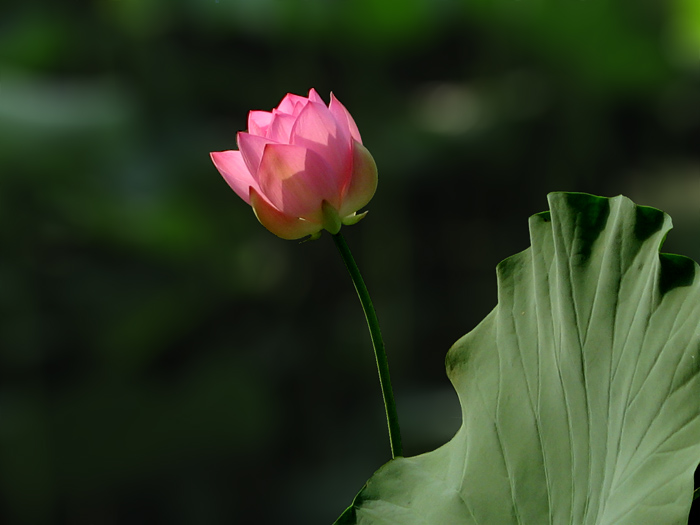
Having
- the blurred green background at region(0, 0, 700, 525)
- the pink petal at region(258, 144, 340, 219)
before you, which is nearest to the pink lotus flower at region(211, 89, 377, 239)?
the pink petal at region(258, 144, 340, 219)

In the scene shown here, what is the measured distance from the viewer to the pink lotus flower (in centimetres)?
29

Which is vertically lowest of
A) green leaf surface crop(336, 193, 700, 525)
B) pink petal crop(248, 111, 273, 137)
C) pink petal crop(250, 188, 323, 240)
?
green leaf surface crop(336, 193, 700, 525)

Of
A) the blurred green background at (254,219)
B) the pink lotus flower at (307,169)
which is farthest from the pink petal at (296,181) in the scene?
the blurred green background at (254,219)

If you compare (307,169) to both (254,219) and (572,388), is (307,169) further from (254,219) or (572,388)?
(254,219)

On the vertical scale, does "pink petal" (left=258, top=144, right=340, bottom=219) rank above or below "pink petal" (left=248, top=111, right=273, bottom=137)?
below

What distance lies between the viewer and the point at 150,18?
2.23m

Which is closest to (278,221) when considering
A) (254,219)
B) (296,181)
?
(296,181)

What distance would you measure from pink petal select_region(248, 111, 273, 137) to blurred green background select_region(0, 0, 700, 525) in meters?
1.72

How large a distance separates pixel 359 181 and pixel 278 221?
0.04 meters

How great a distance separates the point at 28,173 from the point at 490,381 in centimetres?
197

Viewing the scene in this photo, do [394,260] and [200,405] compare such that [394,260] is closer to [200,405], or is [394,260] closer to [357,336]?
[357,336]

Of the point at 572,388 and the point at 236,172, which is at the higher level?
the point at 236,172

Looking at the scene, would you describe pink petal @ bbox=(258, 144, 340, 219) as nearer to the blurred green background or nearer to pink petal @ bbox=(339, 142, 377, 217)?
pink petal @ bbox=(339, 142, 377, 217)

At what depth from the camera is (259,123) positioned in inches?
12.9
